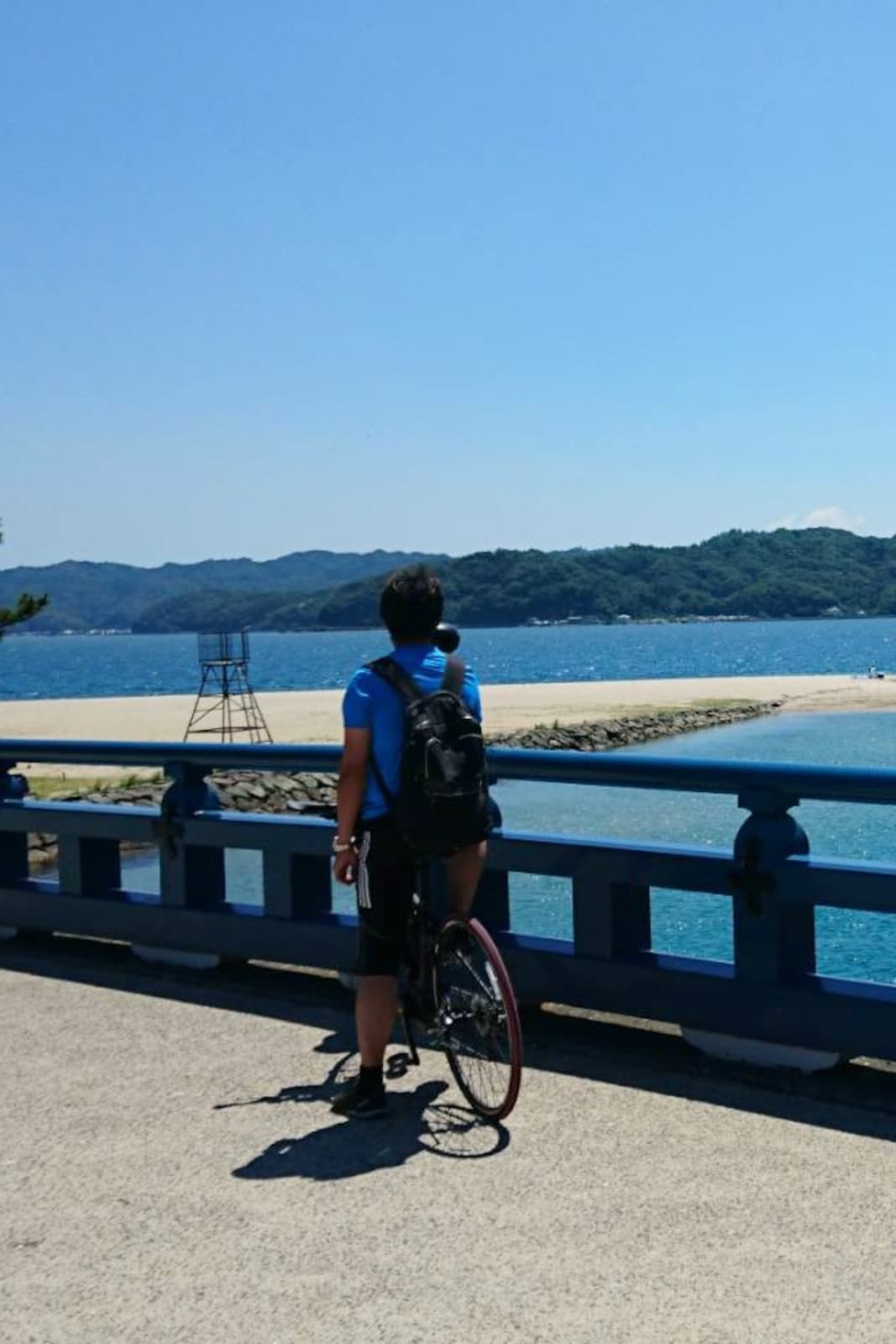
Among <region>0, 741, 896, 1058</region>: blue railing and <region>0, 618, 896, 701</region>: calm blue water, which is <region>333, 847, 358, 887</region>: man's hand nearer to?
<region>0, 741, 896, 1058</region>: blue railing

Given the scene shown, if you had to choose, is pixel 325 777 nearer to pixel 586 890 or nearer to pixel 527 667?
pixel 586 890

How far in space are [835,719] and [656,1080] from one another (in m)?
50.5

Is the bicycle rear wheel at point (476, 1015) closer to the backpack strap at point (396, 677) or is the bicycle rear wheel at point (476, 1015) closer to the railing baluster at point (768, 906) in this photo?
the backpack strap at point (396, 677)

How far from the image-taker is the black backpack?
522 cm

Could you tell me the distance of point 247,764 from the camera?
Answer: 24.8 ft

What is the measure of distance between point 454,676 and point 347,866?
74 cm

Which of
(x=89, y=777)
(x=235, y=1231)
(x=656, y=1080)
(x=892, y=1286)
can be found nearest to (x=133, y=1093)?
(x=235, y=1231)

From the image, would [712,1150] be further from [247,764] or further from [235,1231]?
[247,764]

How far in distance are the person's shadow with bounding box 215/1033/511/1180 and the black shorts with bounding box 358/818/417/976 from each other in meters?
0.48

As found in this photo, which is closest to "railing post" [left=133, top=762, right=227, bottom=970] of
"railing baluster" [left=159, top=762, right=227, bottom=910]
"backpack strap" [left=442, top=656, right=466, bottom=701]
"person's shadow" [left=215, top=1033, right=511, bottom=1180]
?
"railing baluster" [left=159, top=762, right=227, bottom=910]

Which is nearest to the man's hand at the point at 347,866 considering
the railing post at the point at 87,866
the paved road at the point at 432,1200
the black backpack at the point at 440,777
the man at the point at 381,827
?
the man at the point at 381,827

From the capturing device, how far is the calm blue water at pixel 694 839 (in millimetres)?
13438

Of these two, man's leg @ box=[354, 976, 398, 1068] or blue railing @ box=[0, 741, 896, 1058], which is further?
blue railing @ box=[0, 741, 896, 1058]

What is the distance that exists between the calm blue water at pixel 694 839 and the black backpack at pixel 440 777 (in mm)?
1212
